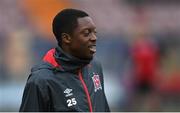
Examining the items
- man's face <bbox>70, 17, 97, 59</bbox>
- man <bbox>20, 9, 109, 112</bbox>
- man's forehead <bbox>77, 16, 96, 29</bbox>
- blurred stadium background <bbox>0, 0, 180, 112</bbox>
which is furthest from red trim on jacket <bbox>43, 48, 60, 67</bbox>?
blurred stadium background <bbox>0, 0, 180, 112</bbox>

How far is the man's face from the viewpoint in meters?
4.65

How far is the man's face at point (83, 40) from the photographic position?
465 centimetres

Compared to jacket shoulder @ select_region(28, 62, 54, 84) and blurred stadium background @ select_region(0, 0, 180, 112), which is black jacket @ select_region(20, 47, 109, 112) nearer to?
jacket shoulder @ select_region(28, 62, 54, 84)

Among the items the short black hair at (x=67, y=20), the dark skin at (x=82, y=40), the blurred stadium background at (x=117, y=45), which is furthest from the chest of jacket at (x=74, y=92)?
the blurred stadium background at (x=117, y=45)

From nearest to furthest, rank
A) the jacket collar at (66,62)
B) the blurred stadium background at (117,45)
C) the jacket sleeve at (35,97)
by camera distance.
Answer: the jacket sleeve at (35,97) < the jacket collar at (66,62) < the blurred stadium background at (117,45)

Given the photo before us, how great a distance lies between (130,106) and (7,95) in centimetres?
201

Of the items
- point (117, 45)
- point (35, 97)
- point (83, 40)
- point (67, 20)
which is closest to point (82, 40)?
point (83, 40)

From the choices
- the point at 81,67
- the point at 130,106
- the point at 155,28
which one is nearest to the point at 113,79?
the point at 130,106

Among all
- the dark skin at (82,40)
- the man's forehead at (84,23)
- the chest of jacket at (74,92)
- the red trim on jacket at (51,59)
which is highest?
the man's forehead at (84,23)

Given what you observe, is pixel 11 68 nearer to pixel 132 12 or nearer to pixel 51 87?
pixel 132 12

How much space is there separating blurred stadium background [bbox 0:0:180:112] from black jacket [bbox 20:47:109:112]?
24.7 ft

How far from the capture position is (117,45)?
13180 millimetres

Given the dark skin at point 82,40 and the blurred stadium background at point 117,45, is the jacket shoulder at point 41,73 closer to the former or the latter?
the dark skin at point 82,40

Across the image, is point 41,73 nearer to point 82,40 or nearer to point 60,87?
point 60,87
